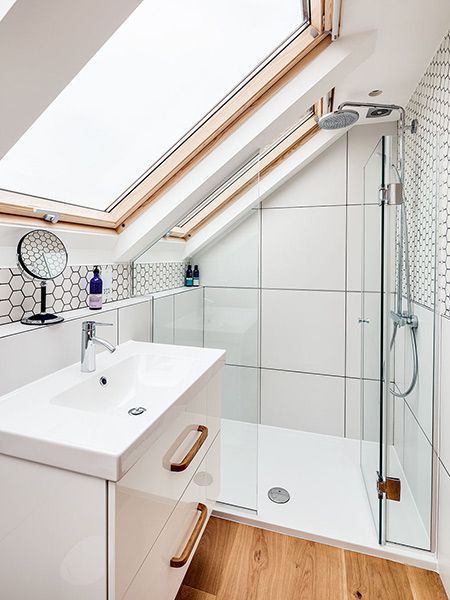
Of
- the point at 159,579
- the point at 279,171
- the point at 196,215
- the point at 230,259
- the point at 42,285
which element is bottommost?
the point at 159,579

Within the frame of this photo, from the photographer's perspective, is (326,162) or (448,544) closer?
(448,544)

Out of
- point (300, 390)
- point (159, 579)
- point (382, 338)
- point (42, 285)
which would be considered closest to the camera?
point (159, 579)

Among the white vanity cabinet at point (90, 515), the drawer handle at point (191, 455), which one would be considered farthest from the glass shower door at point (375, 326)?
the white vanity cabinet at point (90, 515)

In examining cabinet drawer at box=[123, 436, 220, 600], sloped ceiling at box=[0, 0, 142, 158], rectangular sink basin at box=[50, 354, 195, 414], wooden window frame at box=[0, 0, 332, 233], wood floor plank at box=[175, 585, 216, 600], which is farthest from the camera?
wood floor plank at box=[175, 585, 216, 600]

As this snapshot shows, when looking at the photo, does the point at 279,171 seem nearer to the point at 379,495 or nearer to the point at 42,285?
the point at 42,285

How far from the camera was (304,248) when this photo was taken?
2.53 m

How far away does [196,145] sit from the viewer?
5.17 feet

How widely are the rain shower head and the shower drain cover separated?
79.4 inches

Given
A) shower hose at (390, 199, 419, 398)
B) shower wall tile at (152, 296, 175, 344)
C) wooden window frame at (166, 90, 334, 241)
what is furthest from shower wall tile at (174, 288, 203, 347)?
shower hose at (390, 199, 419, 398)

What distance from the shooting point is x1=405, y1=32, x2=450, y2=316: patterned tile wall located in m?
1.42

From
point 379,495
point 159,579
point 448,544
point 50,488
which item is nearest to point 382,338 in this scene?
point 379,495

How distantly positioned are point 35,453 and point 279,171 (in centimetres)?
216

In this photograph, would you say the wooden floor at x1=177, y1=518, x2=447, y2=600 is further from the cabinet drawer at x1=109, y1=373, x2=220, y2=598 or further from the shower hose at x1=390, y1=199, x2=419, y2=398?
the shower hose at x1=390, y1=199, x2=419, y2=398

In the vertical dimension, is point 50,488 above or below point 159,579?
above
